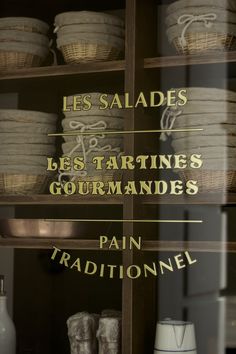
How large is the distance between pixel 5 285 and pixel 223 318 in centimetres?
55

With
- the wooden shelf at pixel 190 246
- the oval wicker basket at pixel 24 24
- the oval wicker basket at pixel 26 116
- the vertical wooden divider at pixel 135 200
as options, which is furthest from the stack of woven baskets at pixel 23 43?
the wooden shelf at pixel 190 246

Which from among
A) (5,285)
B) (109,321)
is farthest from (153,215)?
(5,285)

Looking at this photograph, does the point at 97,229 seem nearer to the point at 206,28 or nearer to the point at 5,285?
the point at 5,285

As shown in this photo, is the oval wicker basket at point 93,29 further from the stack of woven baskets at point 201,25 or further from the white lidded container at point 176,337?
the white lidded container at point 176,337

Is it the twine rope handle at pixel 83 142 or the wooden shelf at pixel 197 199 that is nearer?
the wooden shelf at pixel 197 199

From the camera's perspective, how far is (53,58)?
6.77 feet

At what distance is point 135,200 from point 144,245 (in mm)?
107

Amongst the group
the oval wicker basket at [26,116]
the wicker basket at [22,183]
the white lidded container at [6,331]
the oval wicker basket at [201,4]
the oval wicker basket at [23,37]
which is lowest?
the white lidded container at [6,331]

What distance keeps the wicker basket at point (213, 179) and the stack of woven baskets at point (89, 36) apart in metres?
0.34

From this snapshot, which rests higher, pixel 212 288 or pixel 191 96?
pixel 191 96

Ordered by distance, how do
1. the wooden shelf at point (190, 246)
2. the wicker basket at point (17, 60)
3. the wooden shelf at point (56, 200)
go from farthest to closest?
the wicker basket at point (17, 60) → the wooden shelf at point (56, 200) → the wooden shelf at point (190, 246)

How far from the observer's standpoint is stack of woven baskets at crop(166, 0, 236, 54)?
1.91 metres

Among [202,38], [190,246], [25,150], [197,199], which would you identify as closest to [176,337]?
[190,246]

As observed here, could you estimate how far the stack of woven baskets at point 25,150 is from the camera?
6.68 feet
